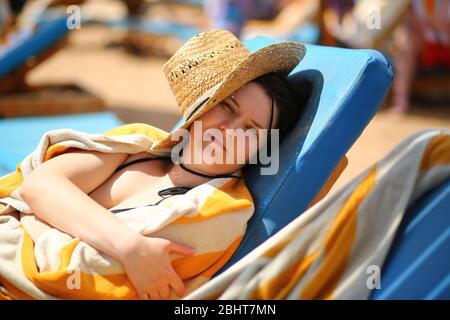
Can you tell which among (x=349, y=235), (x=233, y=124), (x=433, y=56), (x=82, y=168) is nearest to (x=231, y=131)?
(x=233, y=124)

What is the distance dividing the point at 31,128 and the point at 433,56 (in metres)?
3.61

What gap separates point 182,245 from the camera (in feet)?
5.44

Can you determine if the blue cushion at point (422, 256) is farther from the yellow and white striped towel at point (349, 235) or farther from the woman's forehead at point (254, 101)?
the woman's forehead at point (254, 101)

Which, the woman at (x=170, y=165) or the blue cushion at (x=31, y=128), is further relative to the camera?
the blue cushion at (x=31, y=128)

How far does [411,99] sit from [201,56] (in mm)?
4442

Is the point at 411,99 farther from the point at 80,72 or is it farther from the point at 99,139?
the point at 99,139

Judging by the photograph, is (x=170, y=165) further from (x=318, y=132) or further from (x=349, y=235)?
(x=349, y=235)

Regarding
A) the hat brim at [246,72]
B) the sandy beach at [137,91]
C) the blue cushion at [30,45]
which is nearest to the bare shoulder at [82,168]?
the hat brim at [246,72]

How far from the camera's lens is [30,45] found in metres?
4.65

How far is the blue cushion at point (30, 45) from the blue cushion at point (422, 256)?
12.2 ft

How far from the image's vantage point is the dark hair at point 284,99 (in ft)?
6.24

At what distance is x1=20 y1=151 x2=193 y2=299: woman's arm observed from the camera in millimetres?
1608

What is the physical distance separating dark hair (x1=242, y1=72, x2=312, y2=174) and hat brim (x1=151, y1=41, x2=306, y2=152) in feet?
0.09
